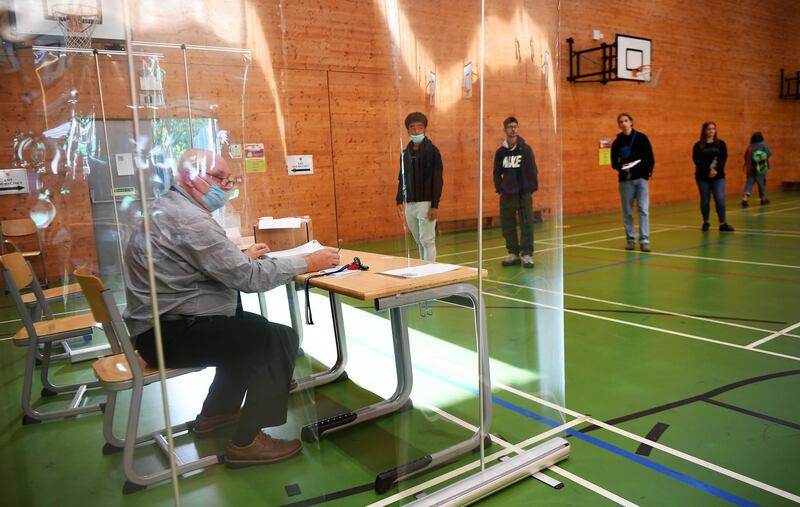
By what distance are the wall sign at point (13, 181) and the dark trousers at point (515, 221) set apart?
1.94 meters

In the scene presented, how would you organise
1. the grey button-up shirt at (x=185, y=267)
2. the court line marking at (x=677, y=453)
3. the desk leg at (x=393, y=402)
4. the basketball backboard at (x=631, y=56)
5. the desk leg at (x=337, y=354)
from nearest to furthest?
the grey button-up shirt at (x=185, y=267) < the court line marking at (x=677, y=453) < the desk leg at (x=393, y=402) < the desk leg at (x=337, y=354) < the basketball backboard at (x=631, y=56)

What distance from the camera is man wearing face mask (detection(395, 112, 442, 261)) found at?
2111 mm

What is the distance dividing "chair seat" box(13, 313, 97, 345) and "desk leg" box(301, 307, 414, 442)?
130 cm

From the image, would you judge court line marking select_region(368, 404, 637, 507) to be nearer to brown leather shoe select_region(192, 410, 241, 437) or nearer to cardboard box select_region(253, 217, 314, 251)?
brown leather shoe select_region(192, 410, 241, 437)

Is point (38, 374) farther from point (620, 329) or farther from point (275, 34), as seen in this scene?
point (620, 329)

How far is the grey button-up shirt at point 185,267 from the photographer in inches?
76.7

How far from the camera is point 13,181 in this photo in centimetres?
236

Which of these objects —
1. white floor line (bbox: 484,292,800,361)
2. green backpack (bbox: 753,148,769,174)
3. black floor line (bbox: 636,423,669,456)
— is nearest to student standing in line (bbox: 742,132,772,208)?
green backpack (bbox: 753,148,769,174)

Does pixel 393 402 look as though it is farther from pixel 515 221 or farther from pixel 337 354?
pixel 515 221

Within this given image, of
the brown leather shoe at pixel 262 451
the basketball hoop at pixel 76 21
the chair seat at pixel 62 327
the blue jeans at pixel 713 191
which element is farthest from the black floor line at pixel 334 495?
the blue jeans at pixel 713 191

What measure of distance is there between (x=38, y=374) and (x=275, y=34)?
118 inches

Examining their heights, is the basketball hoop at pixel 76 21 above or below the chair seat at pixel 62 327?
above

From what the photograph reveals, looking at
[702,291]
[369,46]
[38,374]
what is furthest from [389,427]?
[369,46]

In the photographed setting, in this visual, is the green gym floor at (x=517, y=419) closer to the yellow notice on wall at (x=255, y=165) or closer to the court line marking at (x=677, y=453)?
the court line marking at (x=677, y=453)
